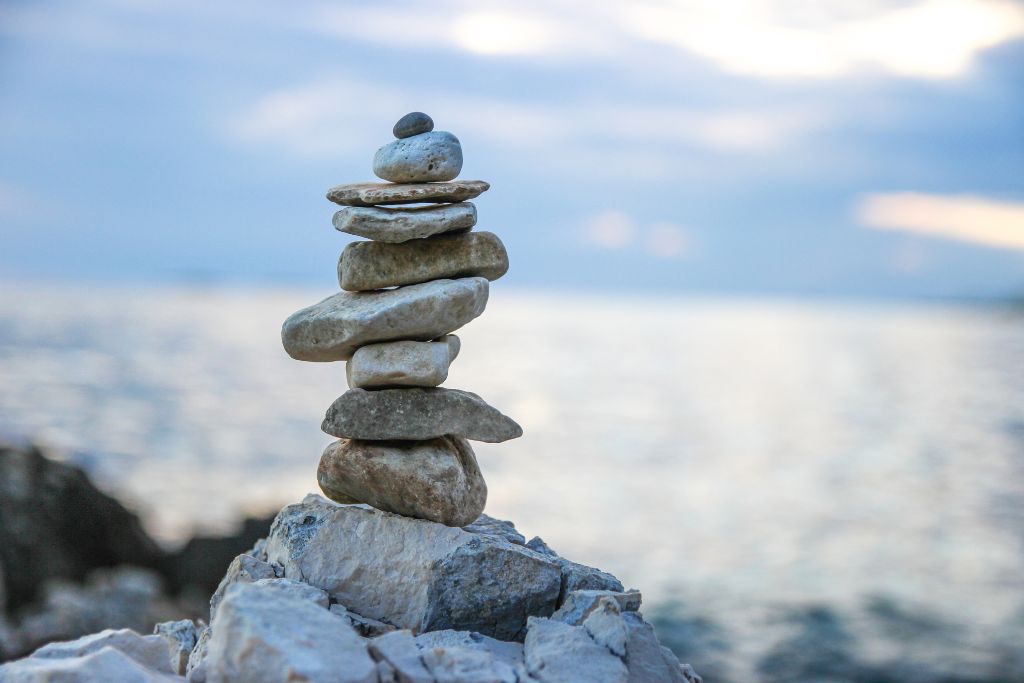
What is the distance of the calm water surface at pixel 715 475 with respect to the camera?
21.9m

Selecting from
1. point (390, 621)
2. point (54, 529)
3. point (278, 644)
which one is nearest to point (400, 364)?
point (390, 621)

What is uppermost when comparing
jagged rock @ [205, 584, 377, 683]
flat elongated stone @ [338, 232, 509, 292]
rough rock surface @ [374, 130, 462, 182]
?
rough rock surface @ [374, 130, 462, 182]

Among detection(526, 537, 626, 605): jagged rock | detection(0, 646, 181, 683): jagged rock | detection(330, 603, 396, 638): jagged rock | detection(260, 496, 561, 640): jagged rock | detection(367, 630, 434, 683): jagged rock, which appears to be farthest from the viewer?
detection(526, 537, 626, 605): jagged rock

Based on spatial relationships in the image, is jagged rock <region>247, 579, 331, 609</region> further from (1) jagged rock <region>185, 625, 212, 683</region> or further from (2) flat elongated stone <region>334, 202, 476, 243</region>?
(2) flat elongated stone <region>334, 202, 476, 243</region>

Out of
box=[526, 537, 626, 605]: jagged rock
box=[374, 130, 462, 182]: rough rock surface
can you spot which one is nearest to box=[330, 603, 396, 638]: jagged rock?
box=[526, 537, 626, 605]: jagged rock

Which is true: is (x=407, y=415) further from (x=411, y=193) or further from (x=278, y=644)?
(x=278, y=644)

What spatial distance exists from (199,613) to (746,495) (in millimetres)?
20762

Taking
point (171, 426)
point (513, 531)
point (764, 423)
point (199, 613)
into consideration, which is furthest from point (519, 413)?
point (513, 531)

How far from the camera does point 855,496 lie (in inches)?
1315

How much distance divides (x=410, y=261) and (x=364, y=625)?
2516mm

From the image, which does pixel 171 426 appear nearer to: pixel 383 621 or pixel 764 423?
pixel 764 423

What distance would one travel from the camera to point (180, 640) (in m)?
7.33

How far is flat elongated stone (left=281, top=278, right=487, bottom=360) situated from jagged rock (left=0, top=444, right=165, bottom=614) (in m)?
10.9

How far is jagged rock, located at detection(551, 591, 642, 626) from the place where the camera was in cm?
657
